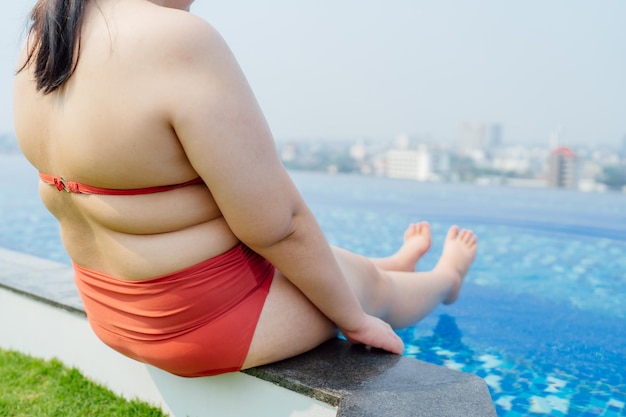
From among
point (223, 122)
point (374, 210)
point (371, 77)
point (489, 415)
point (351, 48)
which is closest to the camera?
point (223, 122)

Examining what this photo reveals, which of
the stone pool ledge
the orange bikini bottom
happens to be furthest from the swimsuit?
the stone pool ledge

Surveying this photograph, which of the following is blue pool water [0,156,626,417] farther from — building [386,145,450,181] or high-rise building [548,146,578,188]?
building [386,145,450,181]

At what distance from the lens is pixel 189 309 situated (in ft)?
4.00

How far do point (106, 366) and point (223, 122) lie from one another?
111cm

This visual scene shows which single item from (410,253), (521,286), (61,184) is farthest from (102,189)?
(521,286)

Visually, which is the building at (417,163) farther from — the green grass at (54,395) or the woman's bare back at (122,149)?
the woman's bare back at (122,149)

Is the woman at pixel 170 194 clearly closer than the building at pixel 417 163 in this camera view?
Yes

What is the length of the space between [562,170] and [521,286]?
384 inches

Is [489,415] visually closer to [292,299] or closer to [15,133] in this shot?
[292,299]

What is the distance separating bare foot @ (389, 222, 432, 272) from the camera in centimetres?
250

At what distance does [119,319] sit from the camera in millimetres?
1305

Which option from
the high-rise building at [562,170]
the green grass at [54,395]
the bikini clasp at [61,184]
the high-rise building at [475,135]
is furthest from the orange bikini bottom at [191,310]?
the high-rise building at [475,135]

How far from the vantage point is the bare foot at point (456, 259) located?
93.1 inches

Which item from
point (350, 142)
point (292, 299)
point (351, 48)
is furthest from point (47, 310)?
point (351, 48)
